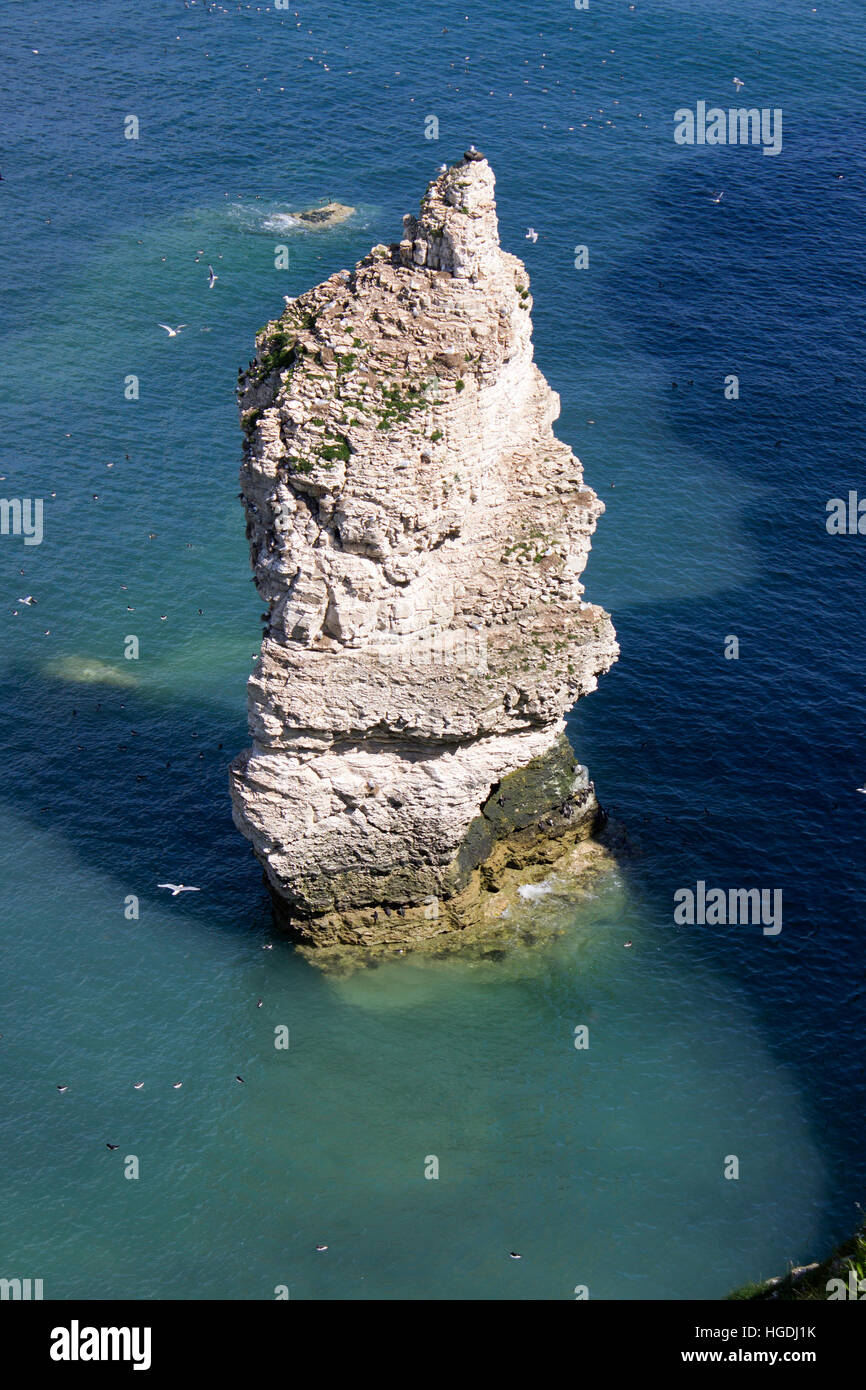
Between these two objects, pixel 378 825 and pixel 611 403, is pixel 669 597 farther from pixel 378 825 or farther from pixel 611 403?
pixel 378 825
